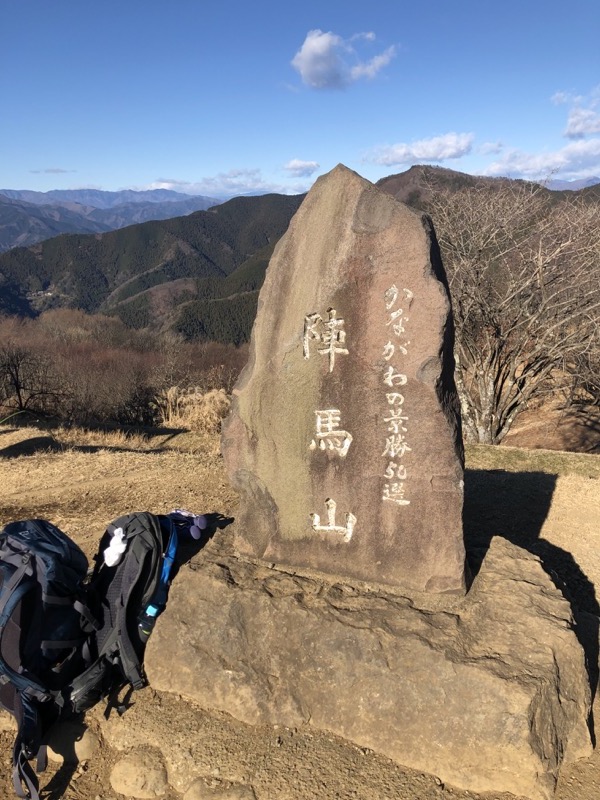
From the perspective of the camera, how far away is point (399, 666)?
3205 mm

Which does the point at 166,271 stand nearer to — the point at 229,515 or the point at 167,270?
the point at 167,270

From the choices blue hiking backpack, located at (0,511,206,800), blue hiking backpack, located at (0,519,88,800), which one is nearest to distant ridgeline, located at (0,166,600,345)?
blue hiking backpack, located at (0,511,206,800)

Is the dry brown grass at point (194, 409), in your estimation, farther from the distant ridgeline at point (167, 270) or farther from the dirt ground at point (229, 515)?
the distant ridgeline at point (167, 270)

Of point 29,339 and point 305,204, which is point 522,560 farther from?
point 29,339

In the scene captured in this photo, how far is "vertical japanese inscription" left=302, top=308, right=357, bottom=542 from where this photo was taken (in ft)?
12.0

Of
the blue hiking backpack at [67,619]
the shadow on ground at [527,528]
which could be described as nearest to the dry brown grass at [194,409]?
the shadow on ground at [527,528]

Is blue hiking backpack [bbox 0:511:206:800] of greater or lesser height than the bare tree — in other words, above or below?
below

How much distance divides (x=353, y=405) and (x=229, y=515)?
9.76ft

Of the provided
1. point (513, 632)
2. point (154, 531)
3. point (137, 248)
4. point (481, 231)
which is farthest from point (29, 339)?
point (137, 248)

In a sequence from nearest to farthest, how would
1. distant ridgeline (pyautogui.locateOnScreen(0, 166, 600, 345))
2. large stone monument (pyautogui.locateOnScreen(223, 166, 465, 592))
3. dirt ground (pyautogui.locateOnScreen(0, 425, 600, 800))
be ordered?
dirt ground (pyautogui.locateOnScreen(0, 425, 600, 800)) → large stone monument (pyautogui.locateOnScreen(223, 166, 465, 592)) → distant ridgeline (pyautogui.locateOnScreen(0, 166, 600, 345))

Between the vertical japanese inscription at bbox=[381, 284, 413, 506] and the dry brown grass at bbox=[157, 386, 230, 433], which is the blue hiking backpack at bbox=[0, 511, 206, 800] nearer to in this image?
the vertical japanese inscription at bbox=[381, 284, 413, 506]

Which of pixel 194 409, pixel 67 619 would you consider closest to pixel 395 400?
pixel 67 619

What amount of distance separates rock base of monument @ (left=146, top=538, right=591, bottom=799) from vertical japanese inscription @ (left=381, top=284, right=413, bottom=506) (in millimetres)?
707

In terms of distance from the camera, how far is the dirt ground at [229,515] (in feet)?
9.84
